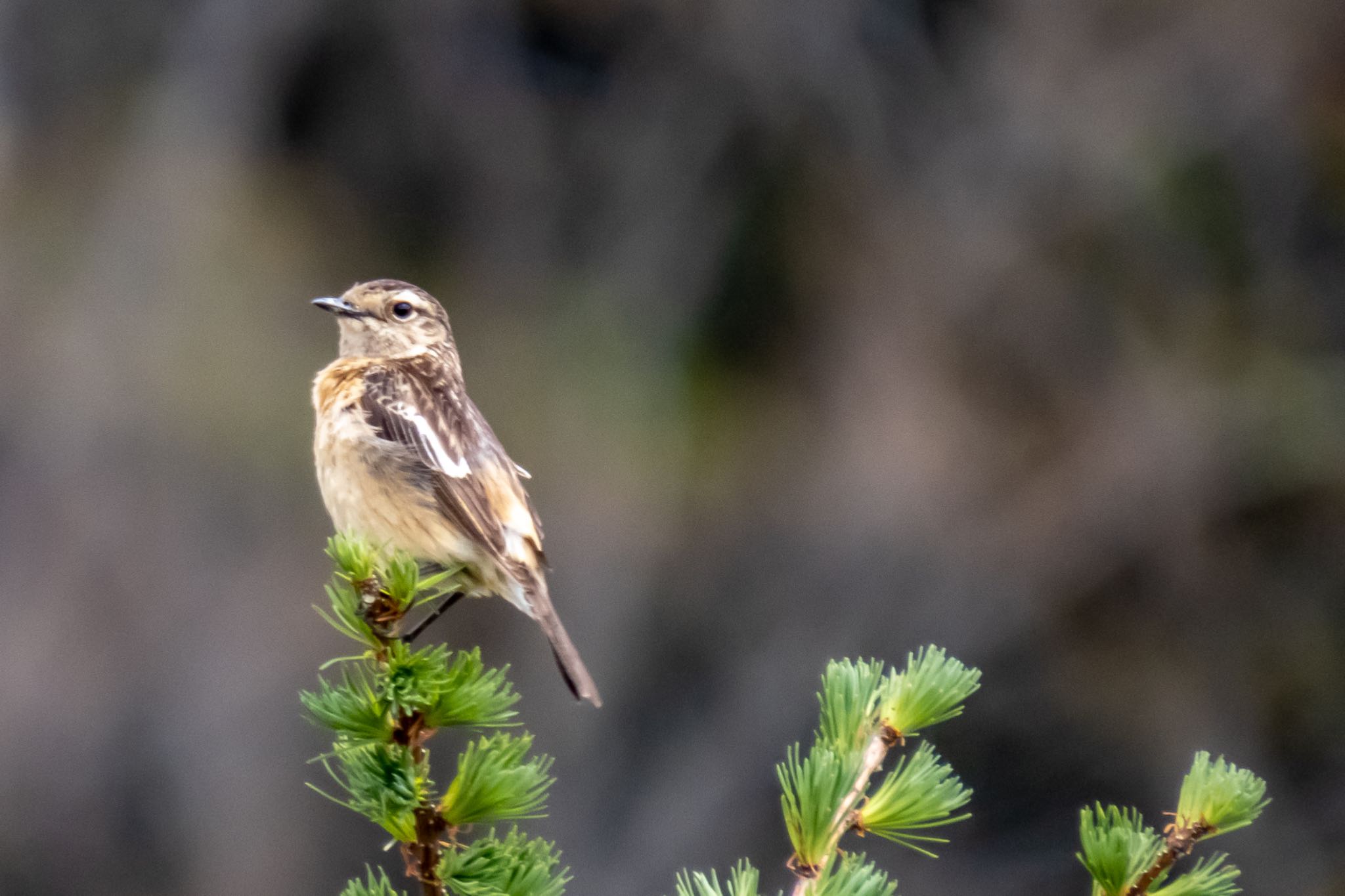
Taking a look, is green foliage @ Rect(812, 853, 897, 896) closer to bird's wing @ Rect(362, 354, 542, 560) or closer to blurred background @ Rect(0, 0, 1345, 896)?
bird's wing @ Rect(362, 354, 542, 560)

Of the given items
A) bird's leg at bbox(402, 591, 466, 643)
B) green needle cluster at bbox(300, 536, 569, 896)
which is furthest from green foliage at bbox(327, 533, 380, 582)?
bird's leg at bbox(402, 591, 466, 643)

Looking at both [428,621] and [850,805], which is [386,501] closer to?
[428,621]

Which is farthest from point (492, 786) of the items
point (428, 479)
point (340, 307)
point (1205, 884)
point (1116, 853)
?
point (340, 307)

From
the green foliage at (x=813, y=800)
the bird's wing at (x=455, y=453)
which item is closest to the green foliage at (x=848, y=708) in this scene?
the green foliage at (x=813, y=800)

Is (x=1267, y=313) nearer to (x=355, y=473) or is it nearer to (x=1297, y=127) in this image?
(x=1297, y=127)

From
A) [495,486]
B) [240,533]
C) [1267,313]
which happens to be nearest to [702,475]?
[240,533]
